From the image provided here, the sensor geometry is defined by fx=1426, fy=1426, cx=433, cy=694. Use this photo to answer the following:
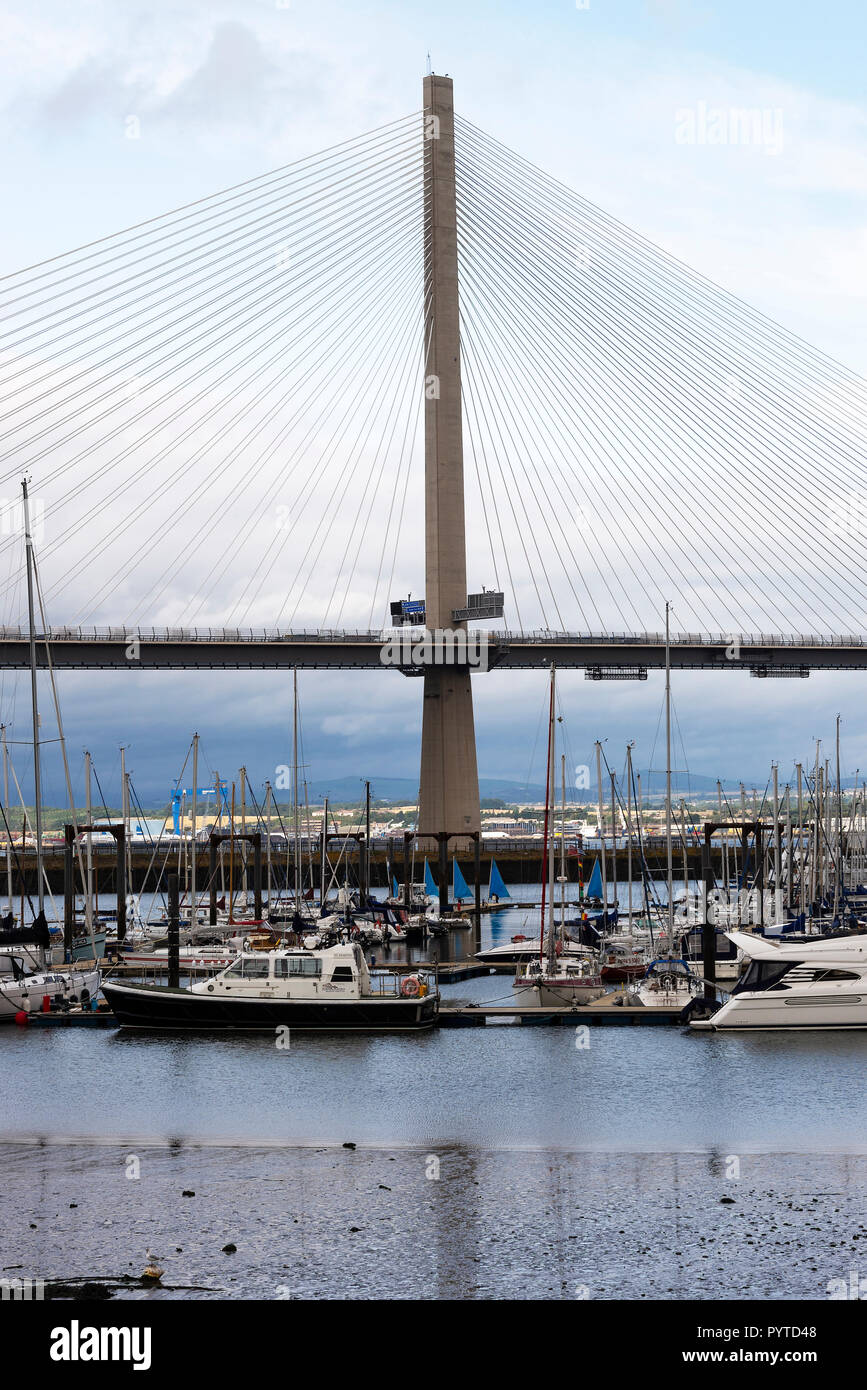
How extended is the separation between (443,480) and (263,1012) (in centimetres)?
4617

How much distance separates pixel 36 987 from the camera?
36375 mm

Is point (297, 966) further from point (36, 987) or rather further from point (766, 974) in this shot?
point (766, 974)

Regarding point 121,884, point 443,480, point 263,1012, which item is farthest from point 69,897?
point 443,480

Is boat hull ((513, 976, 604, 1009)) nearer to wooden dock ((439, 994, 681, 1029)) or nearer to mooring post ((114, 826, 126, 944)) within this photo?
wooden dock ((439, 994, 681, 1029))

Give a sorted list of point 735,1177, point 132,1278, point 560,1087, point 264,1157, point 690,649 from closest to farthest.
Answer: point 132,1278
point 735,1177
point 264,1157
point 560,1087
point 690,649

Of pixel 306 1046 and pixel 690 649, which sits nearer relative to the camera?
pixel 306 1046

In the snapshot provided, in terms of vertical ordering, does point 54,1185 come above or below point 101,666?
below

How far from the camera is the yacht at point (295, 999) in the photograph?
1258 inches

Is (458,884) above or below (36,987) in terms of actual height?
below

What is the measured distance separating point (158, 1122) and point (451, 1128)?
509cm

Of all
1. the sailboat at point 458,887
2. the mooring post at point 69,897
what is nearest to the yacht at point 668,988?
the mooring post at point 69,897

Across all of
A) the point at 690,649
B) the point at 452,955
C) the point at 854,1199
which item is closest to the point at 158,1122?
the point at 854,1199

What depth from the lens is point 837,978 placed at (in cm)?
3064

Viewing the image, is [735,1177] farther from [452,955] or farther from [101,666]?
[101,666]
